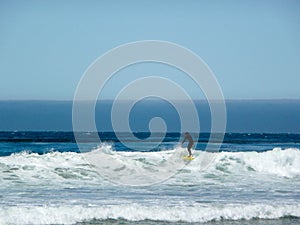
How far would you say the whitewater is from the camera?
622 inches

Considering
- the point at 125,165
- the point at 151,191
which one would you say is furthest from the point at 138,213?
the point at 125,165

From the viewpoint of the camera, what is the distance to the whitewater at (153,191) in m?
15.8

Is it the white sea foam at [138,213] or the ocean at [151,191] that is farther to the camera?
the ocean at [151,191]

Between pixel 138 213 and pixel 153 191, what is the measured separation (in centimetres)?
345

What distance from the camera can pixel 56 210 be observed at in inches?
625

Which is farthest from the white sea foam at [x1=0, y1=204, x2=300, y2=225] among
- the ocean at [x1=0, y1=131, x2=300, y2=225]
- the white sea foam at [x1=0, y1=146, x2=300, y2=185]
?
the white sea foam at [x1=0, y1=146, x2=300, y2=185]

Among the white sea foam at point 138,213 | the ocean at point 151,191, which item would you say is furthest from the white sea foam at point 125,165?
the white sea foam at point 138,213

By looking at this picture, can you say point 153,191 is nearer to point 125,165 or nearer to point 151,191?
point 151,191

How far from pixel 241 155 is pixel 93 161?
670cm

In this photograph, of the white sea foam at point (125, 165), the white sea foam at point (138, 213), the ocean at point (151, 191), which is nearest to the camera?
the white sea foam at point (138, 213)

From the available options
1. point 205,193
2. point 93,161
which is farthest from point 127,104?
point 205,193

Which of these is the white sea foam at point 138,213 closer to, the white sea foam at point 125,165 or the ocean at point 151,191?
the ocean at point 151,191

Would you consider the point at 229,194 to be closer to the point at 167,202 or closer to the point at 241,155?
the point at 167,202

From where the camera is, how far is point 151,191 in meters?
19.4
